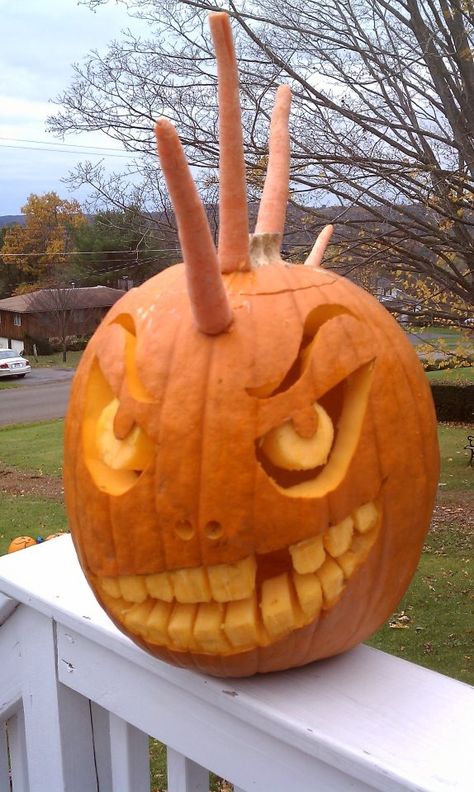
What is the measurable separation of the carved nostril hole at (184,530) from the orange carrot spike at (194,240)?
0.35 metres

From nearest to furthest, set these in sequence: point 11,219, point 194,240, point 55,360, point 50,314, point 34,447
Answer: point 194,240 < point 34,447 < point 55,360 < point 50,314 < point 11,219

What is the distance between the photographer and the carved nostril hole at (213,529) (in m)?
1.16

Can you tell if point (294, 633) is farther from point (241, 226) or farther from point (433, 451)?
point (241, 226)

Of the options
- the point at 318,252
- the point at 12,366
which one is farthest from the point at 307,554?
the point at 12,366

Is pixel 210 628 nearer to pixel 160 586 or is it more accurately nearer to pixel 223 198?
pixel 160 586

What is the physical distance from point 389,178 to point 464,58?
984mm

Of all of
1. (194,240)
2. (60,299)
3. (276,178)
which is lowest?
(194,240)

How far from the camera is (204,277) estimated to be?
1109mm

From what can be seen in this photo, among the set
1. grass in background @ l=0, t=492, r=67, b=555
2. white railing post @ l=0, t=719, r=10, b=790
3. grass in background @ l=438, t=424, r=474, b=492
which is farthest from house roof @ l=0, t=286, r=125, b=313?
white railing post @ l=0, t=719, r=10, b=790

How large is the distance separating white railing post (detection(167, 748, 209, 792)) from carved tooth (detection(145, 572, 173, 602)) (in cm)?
43

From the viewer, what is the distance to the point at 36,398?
1828 centimetres

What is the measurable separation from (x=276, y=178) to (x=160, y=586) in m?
0.85

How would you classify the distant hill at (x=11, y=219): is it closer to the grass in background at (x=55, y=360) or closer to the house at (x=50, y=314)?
the house at (x=50, y=314)

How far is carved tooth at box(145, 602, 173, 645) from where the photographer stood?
1.24 metres
